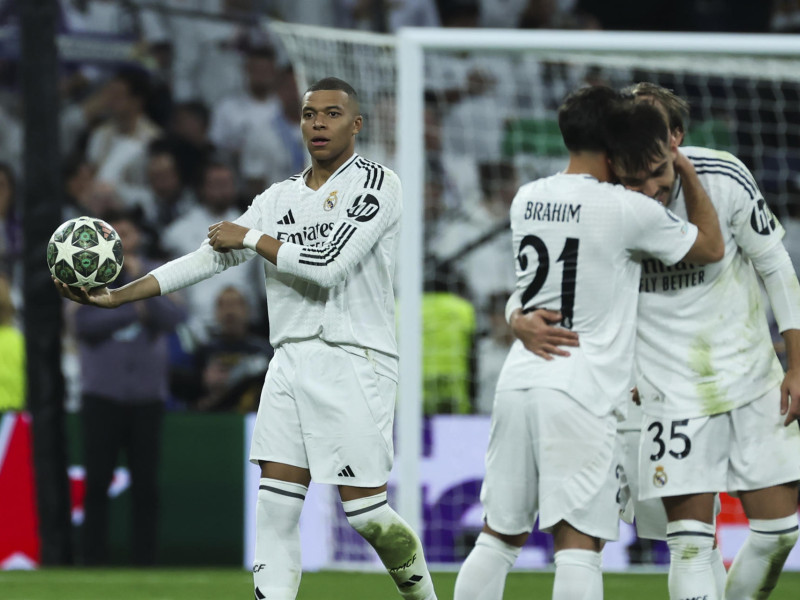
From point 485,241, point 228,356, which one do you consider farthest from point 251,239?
point 485,241

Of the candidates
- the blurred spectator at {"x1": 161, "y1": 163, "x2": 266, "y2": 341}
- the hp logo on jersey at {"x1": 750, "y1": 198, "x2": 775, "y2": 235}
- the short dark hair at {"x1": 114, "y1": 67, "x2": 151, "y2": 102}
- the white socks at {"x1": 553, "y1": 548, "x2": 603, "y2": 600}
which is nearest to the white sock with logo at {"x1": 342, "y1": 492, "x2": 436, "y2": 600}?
the white socks at {"x1": 553, "y1": 548, "x2": 603, "y2": 600}

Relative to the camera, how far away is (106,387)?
26.4 ft

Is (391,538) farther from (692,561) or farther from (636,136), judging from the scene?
(636,136)

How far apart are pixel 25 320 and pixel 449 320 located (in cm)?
279

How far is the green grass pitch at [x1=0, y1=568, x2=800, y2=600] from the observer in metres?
6.60

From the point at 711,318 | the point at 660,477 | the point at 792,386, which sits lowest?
the point at 660,477

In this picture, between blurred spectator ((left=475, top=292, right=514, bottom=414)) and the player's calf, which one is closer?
the player's calf

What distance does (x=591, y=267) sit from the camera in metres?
4.01

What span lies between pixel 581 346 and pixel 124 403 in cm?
469

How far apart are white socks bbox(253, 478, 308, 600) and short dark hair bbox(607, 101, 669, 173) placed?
1.57 m

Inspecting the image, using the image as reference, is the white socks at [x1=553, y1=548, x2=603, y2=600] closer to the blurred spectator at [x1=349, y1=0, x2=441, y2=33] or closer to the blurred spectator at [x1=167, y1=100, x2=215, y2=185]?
the blurred spectator at [x1=167, y1=100, x2=215, y2=185]

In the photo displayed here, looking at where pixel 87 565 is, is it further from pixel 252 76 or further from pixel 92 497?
pixel 252 76

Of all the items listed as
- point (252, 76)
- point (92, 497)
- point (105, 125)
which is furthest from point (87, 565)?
point (252, 76)

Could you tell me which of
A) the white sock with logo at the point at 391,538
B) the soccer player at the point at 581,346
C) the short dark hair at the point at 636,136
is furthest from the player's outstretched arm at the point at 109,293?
the short dark hair at the point at 636,136
